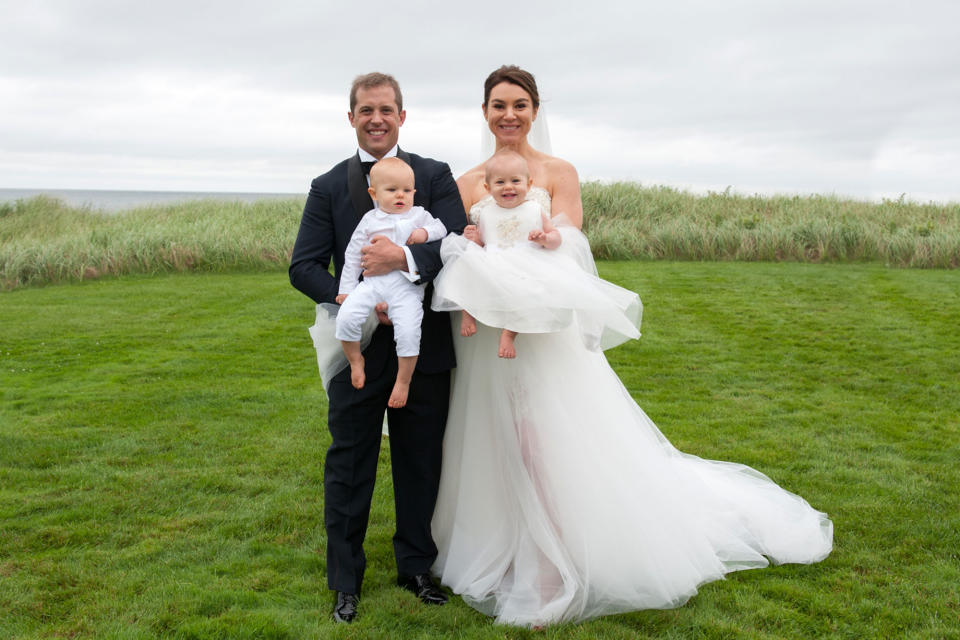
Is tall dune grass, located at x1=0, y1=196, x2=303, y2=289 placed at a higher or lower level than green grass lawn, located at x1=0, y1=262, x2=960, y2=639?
higher

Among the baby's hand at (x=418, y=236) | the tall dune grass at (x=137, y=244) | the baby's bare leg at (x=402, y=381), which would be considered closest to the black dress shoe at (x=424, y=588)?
the baby's bare leg at (x=402, y=381)

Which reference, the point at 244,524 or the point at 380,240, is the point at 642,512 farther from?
the point at 244,524

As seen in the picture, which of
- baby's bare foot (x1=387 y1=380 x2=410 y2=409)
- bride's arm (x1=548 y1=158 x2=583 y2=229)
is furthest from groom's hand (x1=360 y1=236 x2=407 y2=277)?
bride's arm (x1=548 y1=158 x2=583 y2=229)

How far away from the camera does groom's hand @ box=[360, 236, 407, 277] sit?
3.66m

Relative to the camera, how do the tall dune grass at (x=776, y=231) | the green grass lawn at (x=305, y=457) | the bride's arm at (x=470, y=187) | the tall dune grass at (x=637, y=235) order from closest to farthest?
the green grass lawn at (x=305, y=457), the bride's arm at (x=470, y=187), the tall dune grass at (x=637, y=235), the tall dune grass at (x=776, y=231)

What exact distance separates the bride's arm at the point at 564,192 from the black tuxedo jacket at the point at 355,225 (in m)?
0.49

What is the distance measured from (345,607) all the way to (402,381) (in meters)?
1.18

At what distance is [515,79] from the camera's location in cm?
408

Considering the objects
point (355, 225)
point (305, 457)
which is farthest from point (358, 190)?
point (305, 457)

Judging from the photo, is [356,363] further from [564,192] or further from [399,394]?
[564,192]

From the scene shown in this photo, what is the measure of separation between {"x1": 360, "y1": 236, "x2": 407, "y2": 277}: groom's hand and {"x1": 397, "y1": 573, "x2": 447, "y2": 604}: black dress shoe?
1.61m

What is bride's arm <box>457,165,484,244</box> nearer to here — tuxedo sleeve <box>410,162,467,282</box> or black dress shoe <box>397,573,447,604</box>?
tuxedo sleeve <box>410,162,467,282</box>

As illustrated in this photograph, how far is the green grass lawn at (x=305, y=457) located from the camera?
4.01 meters

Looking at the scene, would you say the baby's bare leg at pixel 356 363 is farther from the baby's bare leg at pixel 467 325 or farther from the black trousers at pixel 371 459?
the baby's bare leg at pixel 467 325
